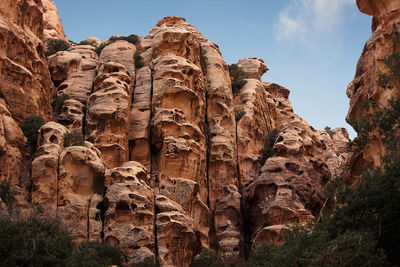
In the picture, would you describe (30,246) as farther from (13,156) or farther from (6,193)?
(13,156)

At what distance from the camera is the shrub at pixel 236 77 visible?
165 ft

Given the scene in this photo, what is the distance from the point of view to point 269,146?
46688 millimetres

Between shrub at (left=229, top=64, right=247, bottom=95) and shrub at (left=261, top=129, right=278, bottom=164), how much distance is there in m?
5.18

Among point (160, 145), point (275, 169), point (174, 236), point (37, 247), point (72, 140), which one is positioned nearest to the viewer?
point (37, 247)

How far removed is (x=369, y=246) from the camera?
18953mm

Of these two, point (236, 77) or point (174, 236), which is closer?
point (174, 236)

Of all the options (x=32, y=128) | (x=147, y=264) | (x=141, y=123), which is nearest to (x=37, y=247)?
(x=147, y=264)

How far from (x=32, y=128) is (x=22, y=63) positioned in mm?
5107

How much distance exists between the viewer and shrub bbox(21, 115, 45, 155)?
3241 centimetres

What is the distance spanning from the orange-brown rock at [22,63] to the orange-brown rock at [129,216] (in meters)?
7.68

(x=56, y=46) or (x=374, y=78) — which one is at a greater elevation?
(x=56, y=46)

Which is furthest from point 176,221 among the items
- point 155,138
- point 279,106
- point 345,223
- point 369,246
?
point 279,106

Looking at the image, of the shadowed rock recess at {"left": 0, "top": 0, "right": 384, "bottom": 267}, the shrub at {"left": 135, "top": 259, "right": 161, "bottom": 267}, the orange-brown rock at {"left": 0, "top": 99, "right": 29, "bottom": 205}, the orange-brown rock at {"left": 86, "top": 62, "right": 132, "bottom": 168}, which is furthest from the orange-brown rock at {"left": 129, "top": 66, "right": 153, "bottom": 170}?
the shrub at {"left": 135, "top": 259, "right": 161, "bottom": 267}

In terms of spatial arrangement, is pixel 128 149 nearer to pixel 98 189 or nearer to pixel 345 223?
pixel 98 189
